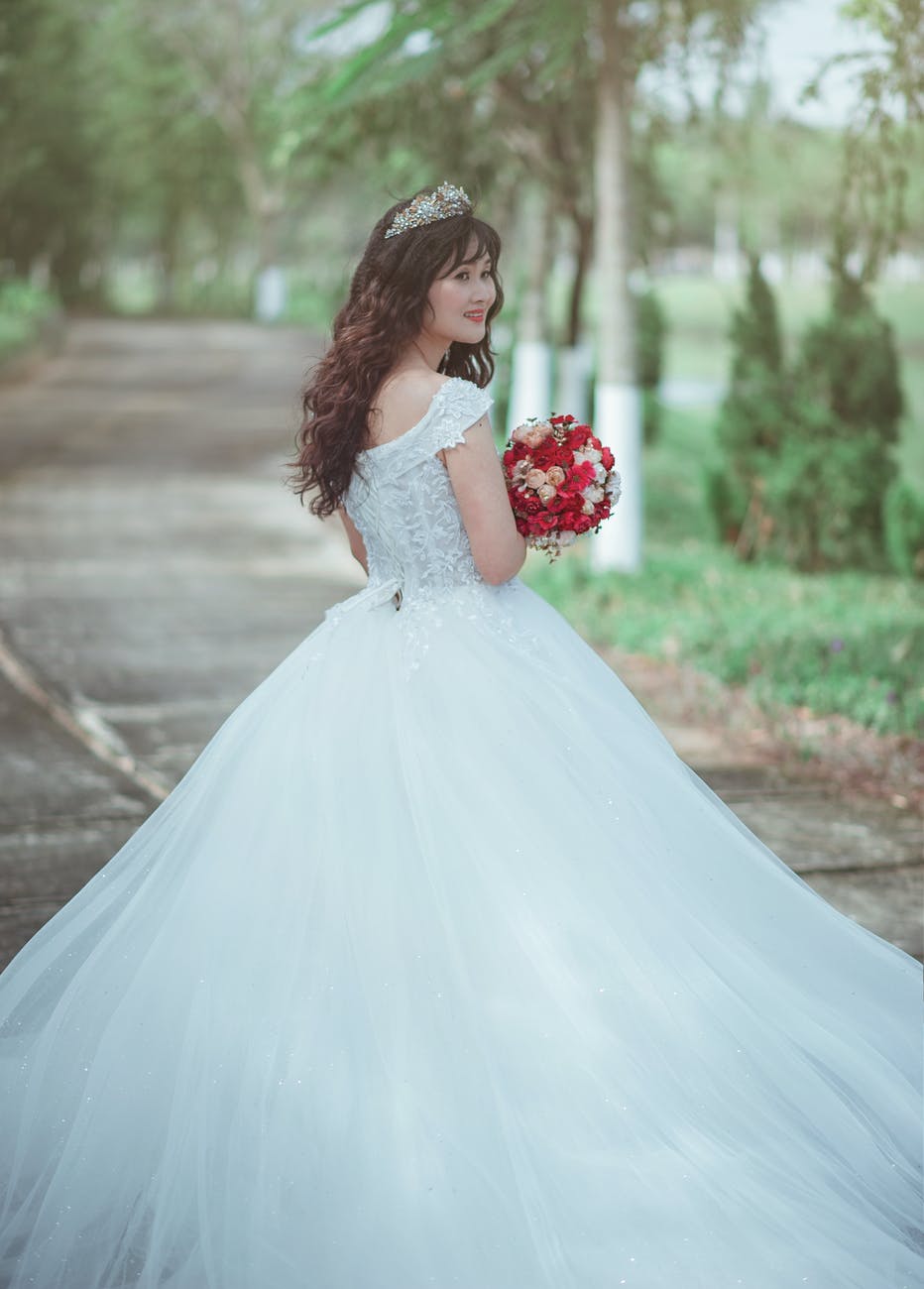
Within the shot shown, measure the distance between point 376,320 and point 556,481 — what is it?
538 millimetres

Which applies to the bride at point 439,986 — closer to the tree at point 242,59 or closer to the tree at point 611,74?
the tree at point 611,74

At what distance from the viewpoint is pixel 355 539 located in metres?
3.94

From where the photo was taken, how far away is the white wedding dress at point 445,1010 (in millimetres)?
2938

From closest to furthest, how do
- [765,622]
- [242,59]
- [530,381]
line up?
[765,622] < [530,381] < [242,59]

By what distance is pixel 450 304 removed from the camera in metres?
3.49

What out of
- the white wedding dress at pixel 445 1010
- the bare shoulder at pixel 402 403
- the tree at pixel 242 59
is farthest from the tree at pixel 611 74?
the tree at pixel 242 59

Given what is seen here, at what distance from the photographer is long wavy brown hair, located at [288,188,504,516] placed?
11.4 ft

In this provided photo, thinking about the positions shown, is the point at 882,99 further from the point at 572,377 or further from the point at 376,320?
the point at 572,377

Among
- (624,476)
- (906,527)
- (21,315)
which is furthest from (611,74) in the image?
(21,315)

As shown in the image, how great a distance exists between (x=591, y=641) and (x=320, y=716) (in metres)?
5.91

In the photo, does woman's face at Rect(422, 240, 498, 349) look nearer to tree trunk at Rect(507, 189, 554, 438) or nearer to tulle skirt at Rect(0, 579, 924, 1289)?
tulle skirt at Rect(0, 579, 924, 1289)

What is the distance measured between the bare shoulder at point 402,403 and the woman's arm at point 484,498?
0.37 feet

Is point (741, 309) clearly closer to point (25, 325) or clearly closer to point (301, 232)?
point (25, 325)

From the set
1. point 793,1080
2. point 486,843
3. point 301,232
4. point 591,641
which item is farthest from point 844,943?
point 301,232
